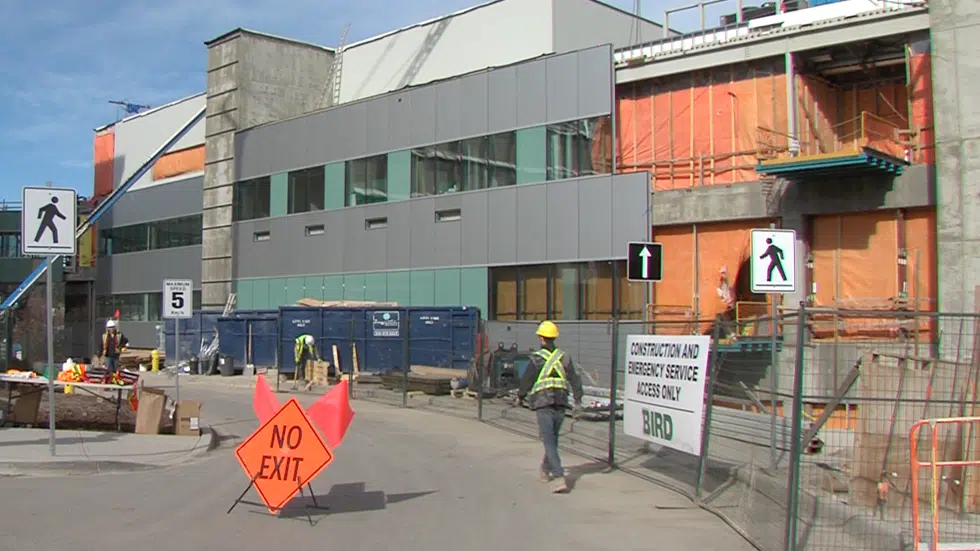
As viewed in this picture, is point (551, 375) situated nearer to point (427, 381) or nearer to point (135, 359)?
point (427, 381)

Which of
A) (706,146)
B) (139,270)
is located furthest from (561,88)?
(139,270)

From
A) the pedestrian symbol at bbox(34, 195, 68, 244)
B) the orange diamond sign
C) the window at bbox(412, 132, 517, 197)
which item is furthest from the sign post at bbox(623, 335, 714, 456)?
the window at bbox(412, 132, 517, 197)

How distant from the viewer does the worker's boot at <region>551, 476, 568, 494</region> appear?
10.2m

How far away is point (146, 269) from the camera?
48.1 m

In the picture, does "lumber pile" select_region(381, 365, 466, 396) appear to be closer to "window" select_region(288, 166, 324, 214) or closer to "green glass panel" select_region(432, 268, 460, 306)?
"green glass panel" select_region(432, 268, 460, 306)

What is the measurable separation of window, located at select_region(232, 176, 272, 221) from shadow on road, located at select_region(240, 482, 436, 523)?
28786 millimetres

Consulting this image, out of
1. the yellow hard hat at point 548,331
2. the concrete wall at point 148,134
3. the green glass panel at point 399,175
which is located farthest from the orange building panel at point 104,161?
the yellow hard hat at point 548,331

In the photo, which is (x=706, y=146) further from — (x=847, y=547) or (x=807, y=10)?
(x=847, y=547)

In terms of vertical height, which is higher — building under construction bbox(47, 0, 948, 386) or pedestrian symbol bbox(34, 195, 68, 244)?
building under construction bbox(47, 0, 948, 386)

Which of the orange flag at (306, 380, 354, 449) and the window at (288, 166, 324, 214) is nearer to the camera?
the orange flag at (306, 380, 354, 449)

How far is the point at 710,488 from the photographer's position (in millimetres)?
10180

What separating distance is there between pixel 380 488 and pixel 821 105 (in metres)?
17.2

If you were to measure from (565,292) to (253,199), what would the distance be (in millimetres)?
17631

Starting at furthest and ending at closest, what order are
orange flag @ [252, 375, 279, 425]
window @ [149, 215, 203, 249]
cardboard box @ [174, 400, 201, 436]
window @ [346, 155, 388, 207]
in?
window @ [149, 215, 203, 249] < window @ [346, 155, 388, 207] < cardboard box @ [174, 400, 201, 436] < orange flag @ [252, 375, 279, 425]
